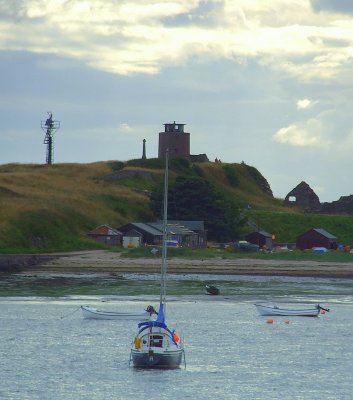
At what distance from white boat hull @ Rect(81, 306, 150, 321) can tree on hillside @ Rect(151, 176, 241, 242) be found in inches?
2613

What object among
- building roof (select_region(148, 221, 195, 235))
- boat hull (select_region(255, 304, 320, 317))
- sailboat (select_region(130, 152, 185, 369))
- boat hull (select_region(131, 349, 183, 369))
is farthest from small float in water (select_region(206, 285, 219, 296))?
building roof (select_region(148, 221, 195, 235))

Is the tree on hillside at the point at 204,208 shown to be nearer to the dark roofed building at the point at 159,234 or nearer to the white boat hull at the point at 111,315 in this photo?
the dark roofed building at the point at 159,234

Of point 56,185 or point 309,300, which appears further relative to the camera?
point 56,185

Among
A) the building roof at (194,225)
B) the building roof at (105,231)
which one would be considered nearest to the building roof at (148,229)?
the building roof at (105,231)

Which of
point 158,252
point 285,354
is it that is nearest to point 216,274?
point 158,252

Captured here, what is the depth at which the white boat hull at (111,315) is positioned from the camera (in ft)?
260

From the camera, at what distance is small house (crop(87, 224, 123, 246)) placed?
138 metres

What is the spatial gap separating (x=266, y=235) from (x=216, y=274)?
37.0 meters

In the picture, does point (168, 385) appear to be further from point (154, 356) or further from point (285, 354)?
point (285, 354)

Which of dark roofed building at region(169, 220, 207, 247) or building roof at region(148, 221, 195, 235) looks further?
dark roofed building at region(169, 220, 207, 247)

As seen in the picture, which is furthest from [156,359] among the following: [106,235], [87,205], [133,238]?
[87,205]

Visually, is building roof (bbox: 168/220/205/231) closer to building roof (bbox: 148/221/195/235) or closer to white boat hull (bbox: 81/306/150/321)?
building roof (bbox: 148/221/195/235)

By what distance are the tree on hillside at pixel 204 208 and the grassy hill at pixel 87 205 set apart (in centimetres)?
768

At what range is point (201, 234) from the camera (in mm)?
142875
